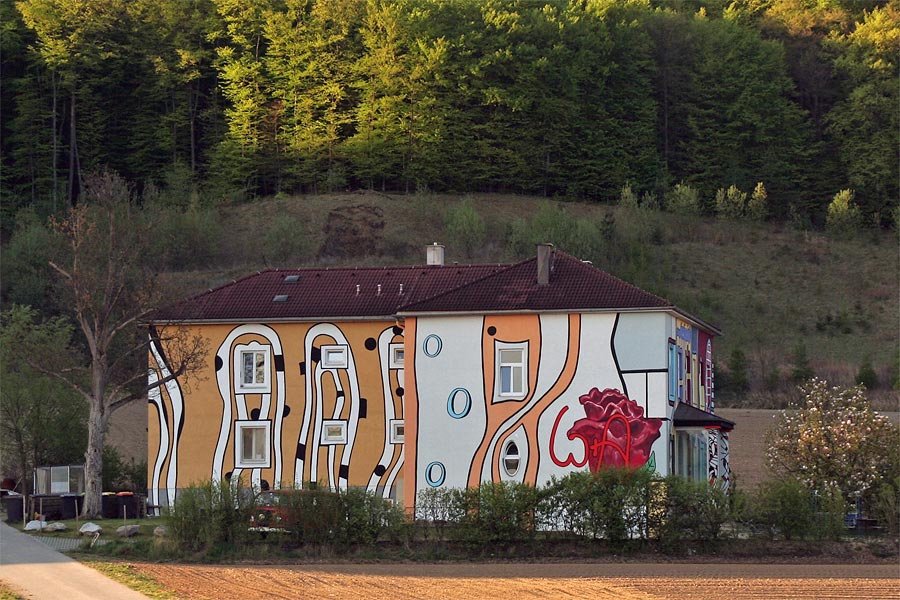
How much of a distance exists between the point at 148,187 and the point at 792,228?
3746 cm

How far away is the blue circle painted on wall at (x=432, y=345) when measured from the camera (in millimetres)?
40469

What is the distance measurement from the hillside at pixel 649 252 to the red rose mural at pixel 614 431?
94.2 ft

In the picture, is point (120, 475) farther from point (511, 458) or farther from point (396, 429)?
point (511, 458)

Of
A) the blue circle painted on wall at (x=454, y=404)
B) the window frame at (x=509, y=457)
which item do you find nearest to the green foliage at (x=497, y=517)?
the window frame at (x=509, y=457)

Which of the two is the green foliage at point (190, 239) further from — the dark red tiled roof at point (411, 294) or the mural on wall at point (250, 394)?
the mural on wall at point (250, 394)

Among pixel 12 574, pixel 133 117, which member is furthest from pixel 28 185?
pixel 12 574

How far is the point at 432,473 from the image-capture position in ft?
130

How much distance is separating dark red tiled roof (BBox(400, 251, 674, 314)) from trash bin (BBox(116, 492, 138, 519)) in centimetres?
874

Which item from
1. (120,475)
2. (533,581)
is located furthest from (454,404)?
(533,581)

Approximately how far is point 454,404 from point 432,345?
5.69ft

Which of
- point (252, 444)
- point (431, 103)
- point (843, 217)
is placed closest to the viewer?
point (252, 444)

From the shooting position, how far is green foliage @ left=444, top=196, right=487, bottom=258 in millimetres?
78312

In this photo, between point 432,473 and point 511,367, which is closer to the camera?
point 432,473

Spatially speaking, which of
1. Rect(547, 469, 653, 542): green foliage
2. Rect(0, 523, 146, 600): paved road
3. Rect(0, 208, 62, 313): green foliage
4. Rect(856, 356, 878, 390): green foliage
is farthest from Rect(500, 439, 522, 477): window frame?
Rect(0, 208, 62, 313): green foliage
